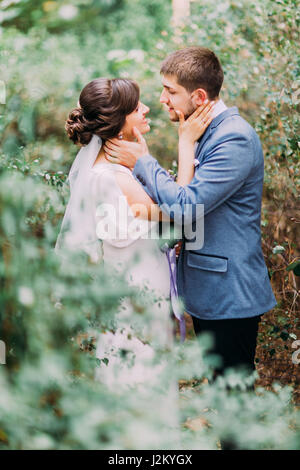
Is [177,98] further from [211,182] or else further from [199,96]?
[211,182]

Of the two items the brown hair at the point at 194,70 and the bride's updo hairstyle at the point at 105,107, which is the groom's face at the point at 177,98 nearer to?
the brown hair at the point at 194,70

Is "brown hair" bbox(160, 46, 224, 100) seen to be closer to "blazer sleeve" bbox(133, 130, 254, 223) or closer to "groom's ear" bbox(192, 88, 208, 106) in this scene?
"groom's ear" bbox(192, 88, 208, 106)

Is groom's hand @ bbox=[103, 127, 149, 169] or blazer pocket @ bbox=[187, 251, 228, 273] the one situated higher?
groom's hand @ bbox=[103, 127, 149, 169]

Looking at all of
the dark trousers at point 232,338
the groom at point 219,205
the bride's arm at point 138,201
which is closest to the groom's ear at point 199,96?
the groom at point 219,205

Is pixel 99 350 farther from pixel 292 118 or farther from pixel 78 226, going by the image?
pixel 292 118

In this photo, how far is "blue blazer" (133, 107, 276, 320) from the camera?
227 cm

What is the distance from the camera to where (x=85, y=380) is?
1391mm

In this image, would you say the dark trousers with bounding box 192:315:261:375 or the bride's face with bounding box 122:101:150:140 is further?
the bride's face with bounding box 122:101:150:140

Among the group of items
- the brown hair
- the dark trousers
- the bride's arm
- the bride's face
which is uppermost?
the brown hair

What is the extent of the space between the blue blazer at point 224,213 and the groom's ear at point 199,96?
5.6 inches

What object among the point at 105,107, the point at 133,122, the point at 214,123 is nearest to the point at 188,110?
the point at 214,123

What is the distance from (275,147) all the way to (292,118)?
29cm

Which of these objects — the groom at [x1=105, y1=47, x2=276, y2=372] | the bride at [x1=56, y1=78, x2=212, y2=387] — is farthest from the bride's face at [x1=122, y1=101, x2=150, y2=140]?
the groom at [x1=105, y1=47, x2=276, y2=372]

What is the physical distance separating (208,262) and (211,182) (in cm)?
38
